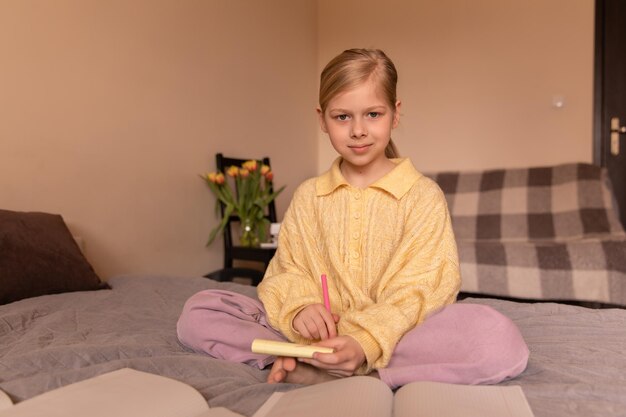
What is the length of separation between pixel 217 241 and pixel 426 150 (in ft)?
4.87

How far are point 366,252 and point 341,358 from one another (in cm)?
35

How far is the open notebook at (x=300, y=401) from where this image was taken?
1.83ft

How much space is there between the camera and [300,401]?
1.95ft

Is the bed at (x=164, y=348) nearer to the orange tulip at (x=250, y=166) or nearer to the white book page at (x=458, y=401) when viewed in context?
the white book page at (x=458, y=401)

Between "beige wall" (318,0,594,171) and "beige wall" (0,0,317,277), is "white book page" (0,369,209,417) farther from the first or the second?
"beige wall" (318,0,594,171)

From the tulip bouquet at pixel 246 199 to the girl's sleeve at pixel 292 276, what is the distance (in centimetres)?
133

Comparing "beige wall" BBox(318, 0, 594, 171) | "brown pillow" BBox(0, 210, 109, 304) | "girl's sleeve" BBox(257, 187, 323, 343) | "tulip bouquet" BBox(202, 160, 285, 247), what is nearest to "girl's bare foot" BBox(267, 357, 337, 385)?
"girl's sleeve" BBox(257, 187, 323, 343)

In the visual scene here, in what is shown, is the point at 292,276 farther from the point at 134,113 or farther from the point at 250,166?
the point at 250,166

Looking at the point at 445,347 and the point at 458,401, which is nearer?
the point at 458,401

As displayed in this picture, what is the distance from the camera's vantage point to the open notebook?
557 mm

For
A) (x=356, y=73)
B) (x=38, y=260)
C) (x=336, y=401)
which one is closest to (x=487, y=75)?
(x=356, y=73)

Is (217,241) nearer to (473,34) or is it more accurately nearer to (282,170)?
(282,170)

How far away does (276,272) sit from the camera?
1142mm

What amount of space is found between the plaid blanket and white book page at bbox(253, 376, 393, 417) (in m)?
1.60
